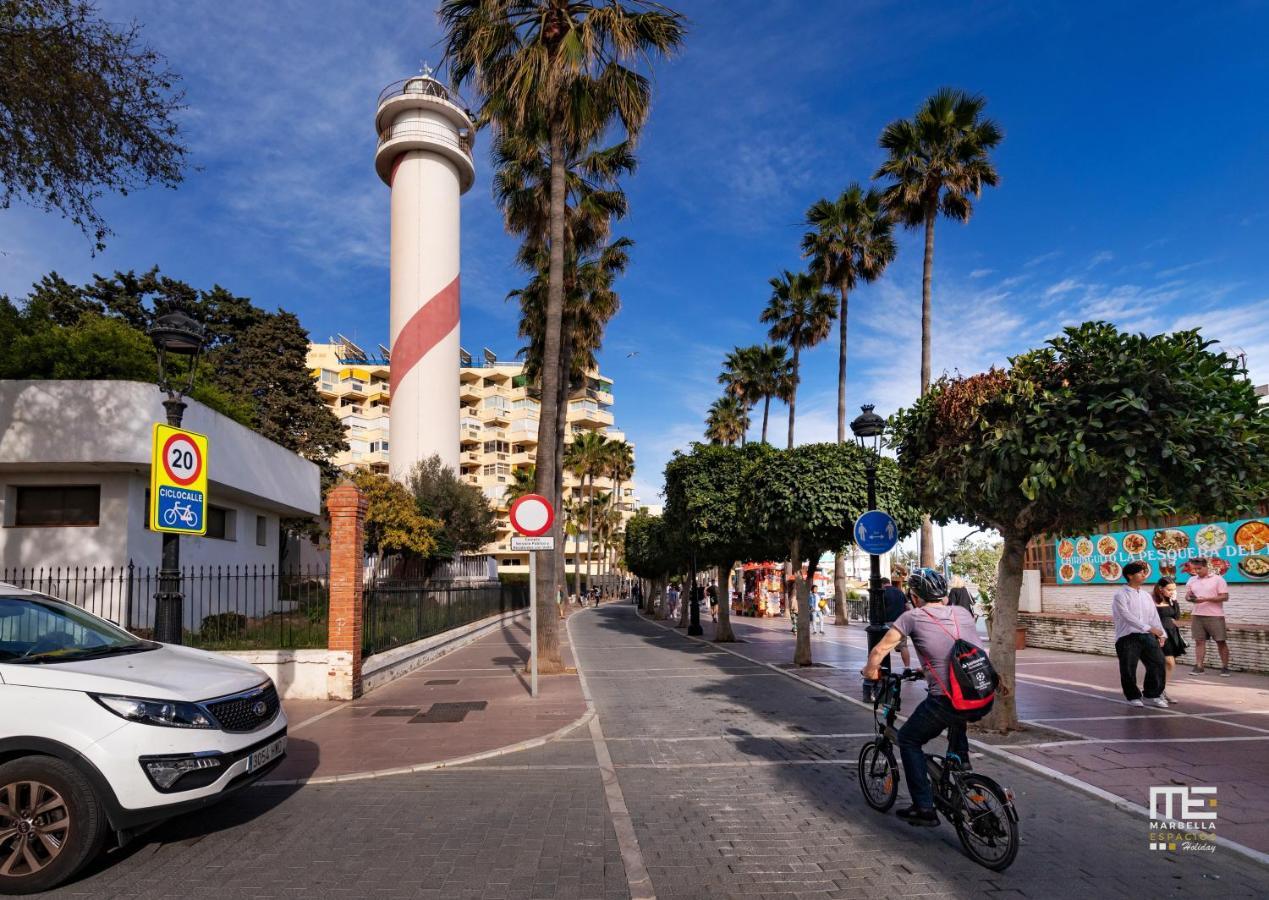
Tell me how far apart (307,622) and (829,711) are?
7.97m

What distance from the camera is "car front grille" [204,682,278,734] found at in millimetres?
5098

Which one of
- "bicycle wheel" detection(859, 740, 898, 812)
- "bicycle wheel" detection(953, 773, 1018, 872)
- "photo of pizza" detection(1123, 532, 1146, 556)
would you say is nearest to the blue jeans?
"bicycle wheel" detection(953, 773, 1018, 872)

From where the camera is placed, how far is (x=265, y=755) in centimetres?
538

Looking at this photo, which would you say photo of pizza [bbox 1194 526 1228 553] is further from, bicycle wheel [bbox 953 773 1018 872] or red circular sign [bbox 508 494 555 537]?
bicycle wheel [bbox 953 773 1018 872]

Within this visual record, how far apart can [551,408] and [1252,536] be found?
12.8m

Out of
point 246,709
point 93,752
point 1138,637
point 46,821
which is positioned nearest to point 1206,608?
point 1138,637

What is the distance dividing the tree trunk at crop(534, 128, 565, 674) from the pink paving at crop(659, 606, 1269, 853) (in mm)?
4655

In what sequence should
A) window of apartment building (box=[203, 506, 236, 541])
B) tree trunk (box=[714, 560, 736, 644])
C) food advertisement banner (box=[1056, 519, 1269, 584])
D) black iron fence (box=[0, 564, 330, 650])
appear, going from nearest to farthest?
black iron fence (box=[0, 564, 330, 650]), food advertisement banner (box=[1056, 519, 1269, 584]), window of apartment building (box=[203, 506, 236, 541]), tree trunk (box=[714, 560, 736, 644])

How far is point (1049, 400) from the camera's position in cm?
711

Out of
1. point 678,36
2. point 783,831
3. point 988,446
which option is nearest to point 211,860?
point 783,831

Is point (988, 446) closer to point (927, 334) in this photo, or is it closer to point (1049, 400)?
point (1049, 400)

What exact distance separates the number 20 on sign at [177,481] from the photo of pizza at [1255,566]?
53.1 ft

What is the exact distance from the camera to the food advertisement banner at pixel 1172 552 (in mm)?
13742

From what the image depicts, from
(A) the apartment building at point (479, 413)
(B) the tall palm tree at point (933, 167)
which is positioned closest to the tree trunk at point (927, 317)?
(B) the tall palm tree at point (933, 167)
